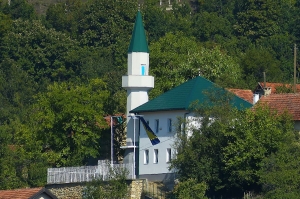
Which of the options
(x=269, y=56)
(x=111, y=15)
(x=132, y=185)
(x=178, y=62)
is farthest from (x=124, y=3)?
(x=132, y=185)

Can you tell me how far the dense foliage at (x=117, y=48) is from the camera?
92125 millimetres

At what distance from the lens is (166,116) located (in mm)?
75500

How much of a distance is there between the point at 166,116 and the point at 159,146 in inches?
67.4

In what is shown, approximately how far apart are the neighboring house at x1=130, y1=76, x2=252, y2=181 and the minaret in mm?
978

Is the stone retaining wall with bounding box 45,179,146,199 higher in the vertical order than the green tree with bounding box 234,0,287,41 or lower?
lower

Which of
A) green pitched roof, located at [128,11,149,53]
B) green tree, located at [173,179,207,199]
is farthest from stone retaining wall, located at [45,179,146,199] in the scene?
green pitched roof, located at [128,11,149,53]

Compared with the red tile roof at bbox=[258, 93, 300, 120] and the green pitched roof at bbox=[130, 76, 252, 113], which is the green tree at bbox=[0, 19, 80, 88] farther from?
the red tile roof at bbox=[258, 93, 300, 120]

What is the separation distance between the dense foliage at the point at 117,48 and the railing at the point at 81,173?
6291 mm

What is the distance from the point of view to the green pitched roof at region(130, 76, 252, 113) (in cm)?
7331

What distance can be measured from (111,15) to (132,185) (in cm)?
5895

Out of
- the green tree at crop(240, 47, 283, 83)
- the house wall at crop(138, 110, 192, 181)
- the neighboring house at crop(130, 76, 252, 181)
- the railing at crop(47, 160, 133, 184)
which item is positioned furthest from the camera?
the green tree at crop(240, 47, 283, 83)

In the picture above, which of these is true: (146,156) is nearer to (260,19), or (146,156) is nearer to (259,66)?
(259,66)

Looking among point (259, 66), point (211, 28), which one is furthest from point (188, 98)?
point (211, 28)

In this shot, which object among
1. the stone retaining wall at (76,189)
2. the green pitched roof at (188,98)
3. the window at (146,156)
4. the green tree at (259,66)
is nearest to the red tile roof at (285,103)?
the green pitched roof at (188,98)
